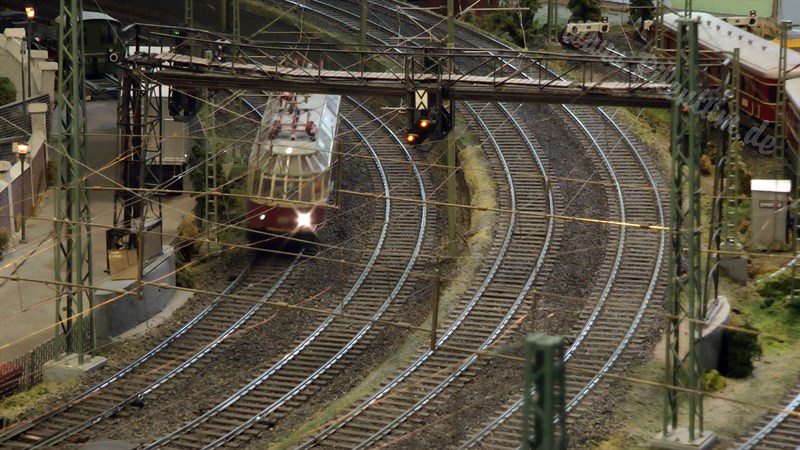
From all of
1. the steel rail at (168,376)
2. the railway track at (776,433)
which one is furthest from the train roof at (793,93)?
the steel rail at (168,376)

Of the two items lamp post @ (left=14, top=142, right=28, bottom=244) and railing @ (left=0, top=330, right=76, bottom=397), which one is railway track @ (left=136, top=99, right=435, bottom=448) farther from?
lamp post @ (left=14, top=142, right=28, bottom=244)

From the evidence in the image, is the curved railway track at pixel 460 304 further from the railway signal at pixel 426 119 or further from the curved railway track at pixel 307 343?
the railway signal at pixel 426 119

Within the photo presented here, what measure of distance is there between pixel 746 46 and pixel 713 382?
1772 cm

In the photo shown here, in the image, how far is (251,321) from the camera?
116 ft

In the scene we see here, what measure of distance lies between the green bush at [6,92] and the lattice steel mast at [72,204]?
15108 mm

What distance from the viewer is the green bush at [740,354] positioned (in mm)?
31734

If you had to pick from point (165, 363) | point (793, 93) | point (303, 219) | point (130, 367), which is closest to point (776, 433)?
point (165, 363)

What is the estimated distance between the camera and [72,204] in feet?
110

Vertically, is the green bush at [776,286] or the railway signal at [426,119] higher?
the railway signal at [426,119]

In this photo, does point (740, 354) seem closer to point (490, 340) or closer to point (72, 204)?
point (490, 340)

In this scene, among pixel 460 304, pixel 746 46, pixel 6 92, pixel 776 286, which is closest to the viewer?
pixel 460 304

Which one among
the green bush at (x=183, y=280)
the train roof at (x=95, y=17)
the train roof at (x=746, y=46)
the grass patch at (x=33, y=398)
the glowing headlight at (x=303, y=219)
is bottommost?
the grass patch at (x=33, y=398)

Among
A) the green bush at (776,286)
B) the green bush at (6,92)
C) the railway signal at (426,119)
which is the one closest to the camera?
the railway signal at (426,119)

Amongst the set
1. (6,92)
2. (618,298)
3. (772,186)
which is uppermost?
(6,92)
